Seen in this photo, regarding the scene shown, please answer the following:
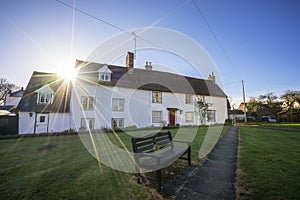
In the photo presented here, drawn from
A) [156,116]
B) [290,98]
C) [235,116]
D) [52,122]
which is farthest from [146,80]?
[290,98]

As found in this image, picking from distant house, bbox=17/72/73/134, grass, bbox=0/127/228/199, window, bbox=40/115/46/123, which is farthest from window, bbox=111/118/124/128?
grass, bbox=0/127/228/199

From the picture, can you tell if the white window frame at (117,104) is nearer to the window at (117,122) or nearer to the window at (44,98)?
the window at (117,122)

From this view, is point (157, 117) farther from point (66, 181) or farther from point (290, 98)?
point (290, 98)

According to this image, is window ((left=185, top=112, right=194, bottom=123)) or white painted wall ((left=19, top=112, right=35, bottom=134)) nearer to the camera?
white painted wall ((left=19, top=112, right=35, bottom=134))

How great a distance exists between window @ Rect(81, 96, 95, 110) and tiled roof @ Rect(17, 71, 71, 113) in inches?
64.7

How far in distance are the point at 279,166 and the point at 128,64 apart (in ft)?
69.2

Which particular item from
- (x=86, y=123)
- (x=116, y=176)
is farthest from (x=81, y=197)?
(x=86, y=123)

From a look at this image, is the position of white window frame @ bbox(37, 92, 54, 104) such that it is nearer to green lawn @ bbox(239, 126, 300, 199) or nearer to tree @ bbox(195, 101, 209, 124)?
green lawn @ bbox(239, 126, 300, 199)

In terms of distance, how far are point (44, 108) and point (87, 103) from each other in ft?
13.7

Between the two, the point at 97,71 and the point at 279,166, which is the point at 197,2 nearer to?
the point at 279,166

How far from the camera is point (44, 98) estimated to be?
15562 millimetres

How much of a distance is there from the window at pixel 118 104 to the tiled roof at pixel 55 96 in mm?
4901

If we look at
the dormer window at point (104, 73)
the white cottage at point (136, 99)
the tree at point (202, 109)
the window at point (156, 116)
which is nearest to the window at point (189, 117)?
the white cottage at point (136, 99)

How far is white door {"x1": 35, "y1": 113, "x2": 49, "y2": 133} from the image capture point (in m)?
14.5
